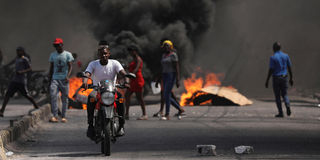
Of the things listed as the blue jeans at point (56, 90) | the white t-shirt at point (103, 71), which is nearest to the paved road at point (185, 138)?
the blue jeans at point (56, 90)

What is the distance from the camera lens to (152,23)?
1030 inches

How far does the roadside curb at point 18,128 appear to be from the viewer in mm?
9305

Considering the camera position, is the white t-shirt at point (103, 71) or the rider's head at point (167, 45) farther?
the rider's head at point (167, 45)

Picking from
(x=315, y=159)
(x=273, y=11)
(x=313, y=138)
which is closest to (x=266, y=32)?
(x=273, y=11)

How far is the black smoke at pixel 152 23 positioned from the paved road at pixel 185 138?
32.5ft

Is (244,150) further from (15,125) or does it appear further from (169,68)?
(169,68)

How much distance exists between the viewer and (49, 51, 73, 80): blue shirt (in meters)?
13.8

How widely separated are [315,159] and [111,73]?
9.97 ft

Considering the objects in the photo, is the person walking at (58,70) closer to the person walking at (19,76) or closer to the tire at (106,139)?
the person walking at (19,76)

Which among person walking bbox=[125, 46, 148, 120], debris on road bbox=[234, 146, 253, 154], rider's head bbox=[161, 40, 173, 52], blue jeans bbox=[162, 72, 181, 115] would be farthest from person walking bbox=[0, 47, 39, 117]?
debris on road bbox=[234, 146, 253, 154]

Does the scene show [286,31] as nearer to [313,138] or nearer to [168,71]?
[168,71]

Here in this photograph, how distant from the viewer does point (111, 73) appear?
30.8ft

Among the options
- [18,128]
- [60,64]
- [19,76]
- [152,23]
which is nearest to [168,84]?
[60,64]

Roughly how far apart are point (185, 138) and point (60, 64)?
408 centimetres
